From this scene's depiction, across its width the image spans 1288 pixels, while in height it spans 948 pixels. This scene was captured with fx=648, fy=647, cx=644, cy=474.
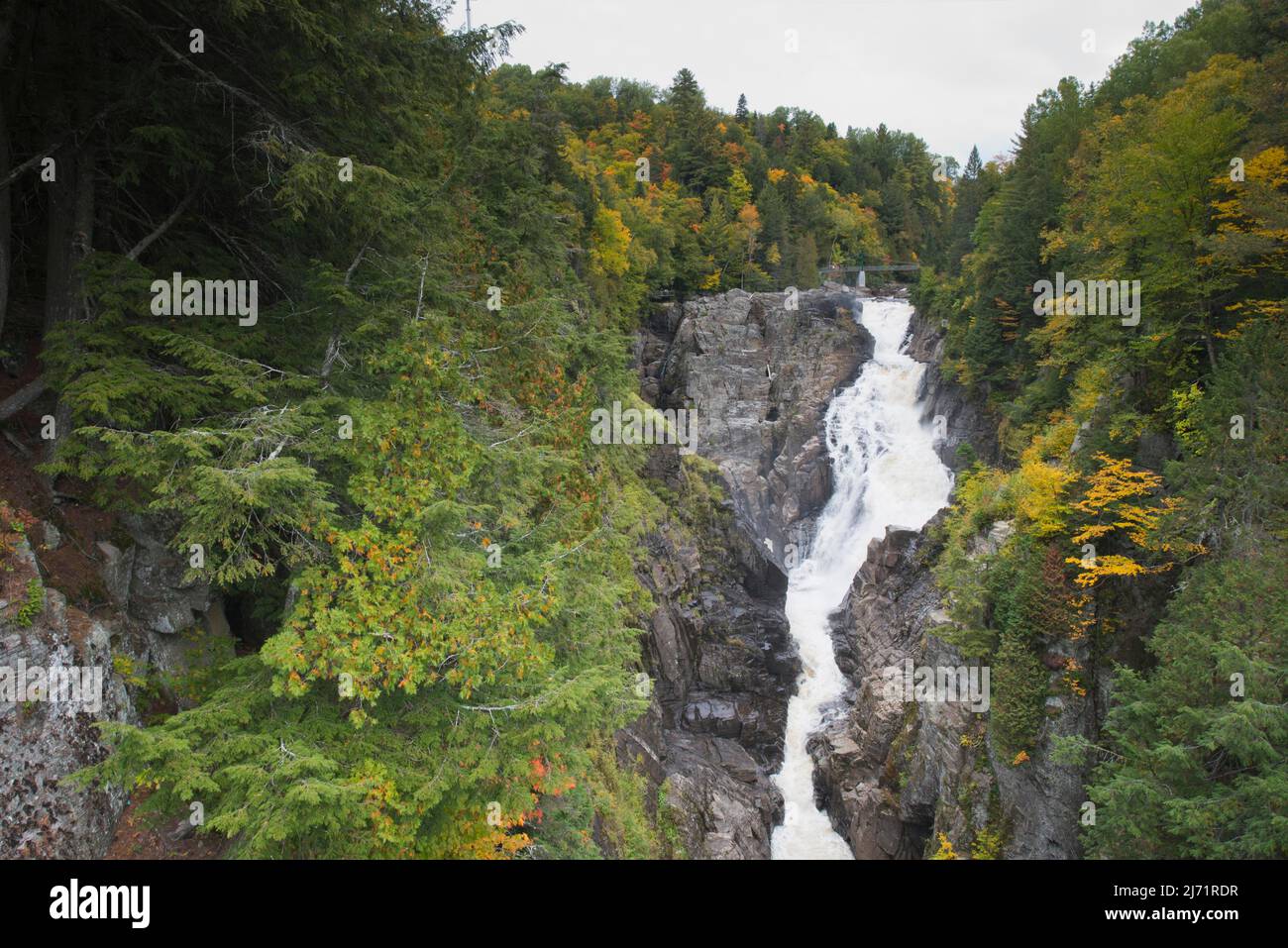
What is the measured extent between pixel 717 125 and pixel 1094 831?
56.0 m

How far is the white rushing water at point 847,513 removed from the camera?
21344 millimetres

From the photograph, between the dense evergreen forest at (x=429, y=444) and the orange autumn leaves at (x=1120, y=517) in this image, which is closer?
the dense evergreen forest at (x=429, y=444)

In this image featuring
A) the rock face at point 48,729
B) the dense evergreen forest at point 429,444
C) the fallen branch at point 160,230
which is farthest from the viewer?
the fallen branch at point 160,230

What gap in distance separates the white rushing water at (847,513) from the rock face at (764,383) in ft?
3.88

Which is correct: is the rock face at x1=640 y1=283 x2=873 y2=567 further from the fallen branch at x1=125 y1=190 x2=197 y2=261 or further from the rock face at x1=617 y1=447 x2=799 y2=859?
the fallen branch at x1=125 y1=190 x2=197 y2=261

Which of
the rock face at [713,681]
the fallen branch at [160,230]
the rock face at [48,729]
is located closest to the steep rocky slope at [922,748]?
the rock face at [713,681]

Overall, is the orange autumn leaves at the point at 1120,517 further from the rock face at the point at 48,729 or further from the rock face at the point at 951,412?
the rock face at the point at 48,729

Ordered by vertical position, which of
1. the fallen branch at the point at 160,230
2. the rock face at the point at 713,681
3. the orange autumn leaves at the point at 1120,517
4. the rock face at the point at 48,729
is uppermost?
the fallen branch at the point at 160,230

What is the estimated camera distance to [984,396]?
93.2 ft

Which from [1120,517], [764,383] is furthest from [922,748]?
[764,383]

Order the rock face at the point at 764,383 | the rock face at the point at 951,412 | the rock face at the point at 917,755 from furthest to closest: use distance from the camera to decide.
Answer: the rock face at the point at 764,383
the rock face at the point at 951,412
the rock face at the point at 917,755

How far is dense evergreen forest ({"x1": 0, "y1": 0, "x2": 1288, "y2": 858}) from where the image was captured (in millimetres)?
6332

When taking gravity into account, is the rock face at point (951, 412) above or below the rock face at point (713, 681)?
above

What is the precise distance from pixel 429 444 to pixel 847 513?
90.4 feet
